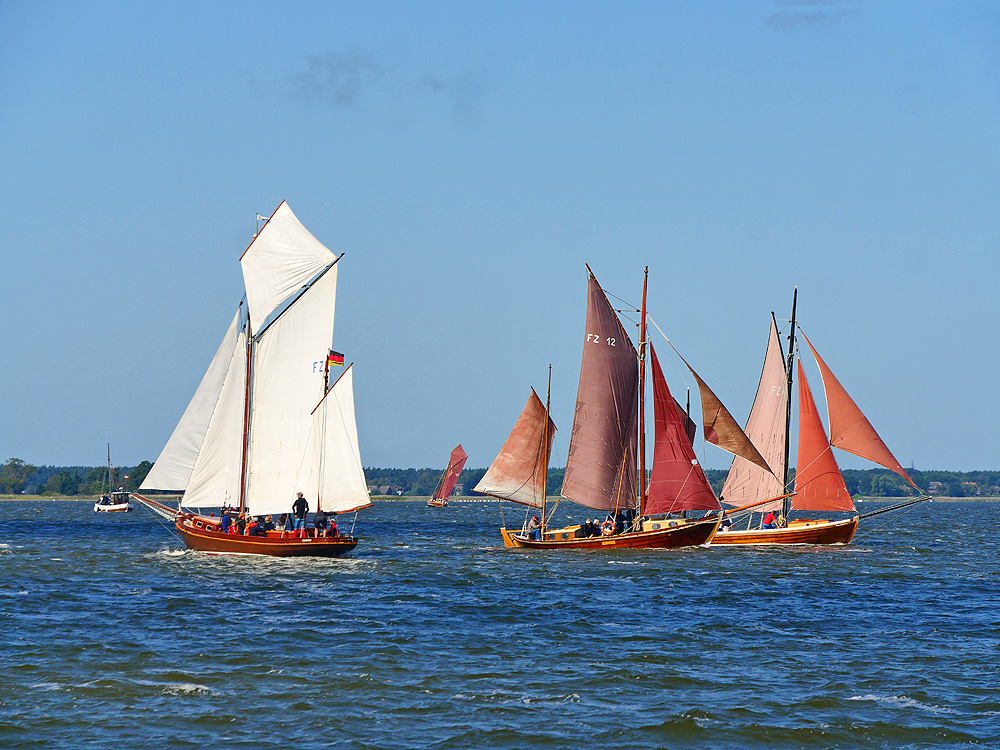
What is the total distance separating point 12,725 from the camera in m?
18.8

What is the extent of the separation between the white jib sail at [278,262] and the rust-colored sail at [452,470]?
109256mm

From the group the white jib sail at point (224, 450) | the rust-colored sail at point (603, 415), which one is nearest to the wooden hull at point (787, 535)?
the rust-colored sail at point (603, 415)

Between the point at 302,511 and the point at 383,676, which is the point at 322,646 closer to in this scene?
the point at 383,676

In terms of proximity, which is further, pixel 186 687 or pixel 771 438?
pixel 771 438

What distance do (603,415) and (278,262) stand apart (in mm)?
17387

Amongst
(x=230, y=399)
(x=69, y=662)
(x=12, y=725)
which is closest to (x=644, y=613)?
(x=69, y=662)

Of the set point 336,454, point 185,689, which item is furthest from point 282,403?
point 185,689

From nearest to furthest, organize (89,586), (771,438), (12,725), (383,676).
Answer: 1. (12,725)
2. (383,676)
3. (89,586)
4. (771,438)

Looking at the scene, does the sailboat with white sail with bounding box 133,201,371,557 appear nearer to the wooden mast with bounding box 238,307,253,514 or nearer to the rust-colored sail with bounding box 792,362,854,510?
the wooden mast with bounding box 238,307,253,514

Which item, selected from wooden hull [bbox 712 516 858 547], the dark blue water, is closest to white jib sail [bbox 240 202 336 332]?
the dark blue water

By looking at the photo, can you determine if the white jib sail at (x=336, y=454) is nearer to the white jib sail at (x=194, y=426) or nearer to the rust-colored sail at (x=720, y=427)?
the white jib sail at (x=194, y=426)

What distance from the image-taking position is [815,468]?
61.4m

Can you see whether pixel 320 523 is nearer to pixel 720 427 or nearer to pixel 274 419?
pixel 274 419

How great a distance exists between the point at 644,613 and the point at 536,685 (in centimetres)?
1139
